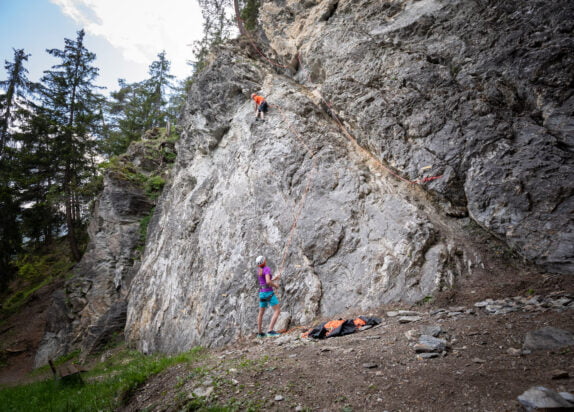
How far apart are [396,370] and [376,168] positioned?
6019 mm

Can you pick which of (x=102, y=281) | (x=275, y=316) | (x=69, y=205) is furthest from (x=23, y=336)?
(x=275, y=316)

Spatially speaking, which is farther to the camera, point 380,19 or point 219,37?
point 219,37

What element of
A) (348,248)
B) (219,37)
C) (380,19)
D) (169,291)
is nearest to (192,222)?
(169,291)

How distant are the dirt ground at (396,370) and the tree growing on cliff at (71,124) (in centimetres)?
1842

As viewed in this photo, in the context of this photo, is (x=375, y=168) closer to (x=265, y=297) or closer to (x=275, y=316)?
(x=265, y=297)

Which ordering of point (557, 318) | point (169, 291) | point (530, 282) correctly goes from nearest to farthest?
point (557, 318) → point (530, 282) → point (169, 291)

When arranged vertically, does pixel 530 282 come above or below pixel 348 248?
below

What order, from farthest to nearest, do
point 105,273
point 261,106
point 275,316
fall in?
point 105,273
point 261,106
point 275,316

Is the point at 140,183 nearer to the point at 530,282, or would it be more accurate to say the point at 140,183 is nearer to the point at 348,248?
the point at 348,248

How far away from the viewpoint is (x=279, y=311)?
6980 mm

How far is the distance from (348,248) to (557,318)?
411cm

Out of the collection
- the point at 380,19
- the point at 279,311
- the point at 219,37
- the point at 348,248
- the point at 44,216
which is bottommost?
the point at 279,311

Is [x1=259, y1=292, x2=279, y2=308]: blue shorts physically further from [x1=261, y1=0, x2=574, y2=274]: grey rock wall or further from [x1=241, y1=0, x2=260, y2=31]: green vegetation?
[x1=241, y1=0, x2=260, y2=31]: green vegetation

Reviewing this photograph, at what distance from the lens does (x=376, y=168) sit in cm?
830
